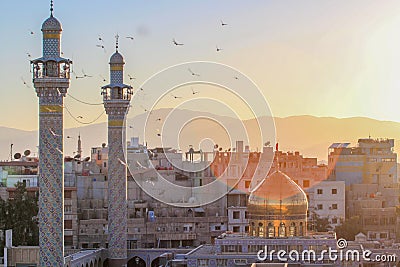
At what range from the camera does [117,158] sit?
25.5m

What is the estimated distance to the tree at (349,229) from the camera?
30312mm

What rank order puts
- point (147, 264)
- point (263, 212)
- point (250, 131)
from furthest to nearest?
point (250, 131) → point (147, 264) → point (263, 212)

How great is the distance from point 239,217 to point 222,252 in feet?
26.7

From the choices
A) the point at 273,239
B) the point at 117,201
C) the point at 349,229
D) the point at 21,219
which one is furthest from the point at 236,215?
the point at 273,239

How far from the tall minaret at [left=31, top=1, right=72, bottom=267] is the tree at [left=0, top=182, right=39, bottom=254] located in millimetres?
6040

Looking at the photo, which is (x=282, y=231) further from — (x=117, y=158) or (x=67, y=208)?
(x=67, y=208)

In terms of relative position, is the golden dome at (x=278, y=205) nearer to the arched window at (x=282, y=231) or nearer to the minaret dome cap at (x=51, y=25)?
the arched window at (x=282, y=231)

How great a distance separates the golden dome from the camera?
2377cm

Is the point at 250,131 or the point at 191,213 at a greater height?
the point at 250,131

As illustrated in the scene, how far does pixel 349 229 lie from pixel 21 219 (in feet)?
31.7

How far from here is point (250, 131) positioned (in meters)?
38.9

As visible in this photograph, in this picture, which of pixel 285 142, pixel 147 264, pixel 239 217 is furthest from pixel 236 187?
pixel 285 142

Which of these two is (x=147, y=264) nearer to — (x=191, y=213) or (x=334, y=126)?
(x=191, y=213)

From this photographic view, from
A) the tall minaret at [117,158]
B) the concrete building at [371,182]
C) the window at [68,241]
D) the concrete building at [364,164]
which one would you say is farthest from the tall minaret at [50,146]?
the concrete building at [364,164]
